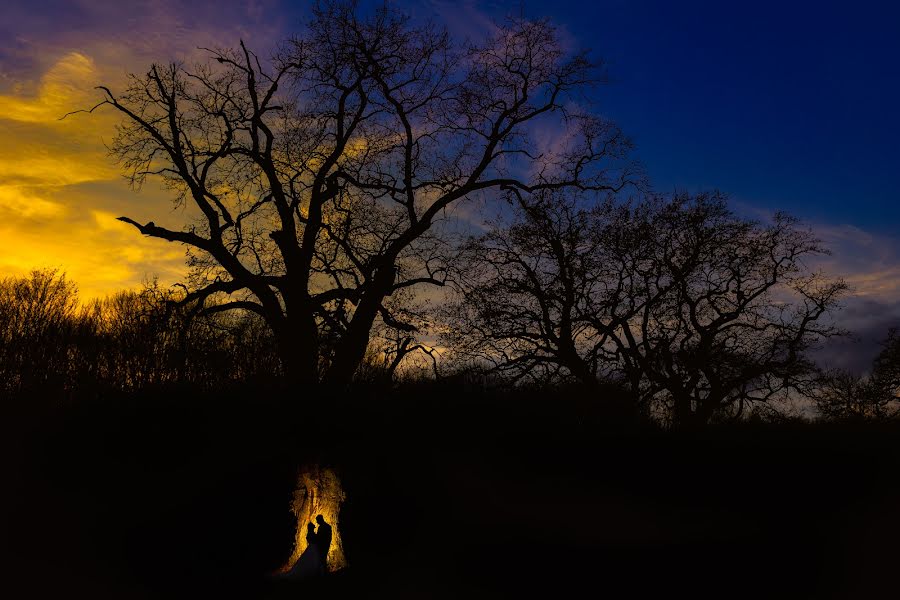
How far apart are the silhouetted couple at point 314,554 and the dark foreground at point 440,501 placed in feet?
1.11

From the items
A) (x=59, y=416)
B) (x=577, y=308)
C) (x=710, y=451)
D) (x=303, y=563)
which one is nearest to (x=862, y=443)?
(x=710, y=451)

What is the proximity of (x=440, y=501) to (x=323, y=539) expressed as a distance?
8.31 ft

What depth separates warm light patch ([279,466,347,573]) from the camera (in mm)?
13805

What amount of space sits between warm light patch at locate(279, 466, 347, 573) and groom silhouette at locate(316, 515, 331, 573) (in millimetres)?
81

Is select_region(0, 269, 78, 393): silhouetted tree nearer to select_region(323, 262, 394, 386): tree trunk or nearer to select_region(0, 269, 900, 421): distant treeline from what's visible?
select_region(0, 269, 900, 421): distant treeline

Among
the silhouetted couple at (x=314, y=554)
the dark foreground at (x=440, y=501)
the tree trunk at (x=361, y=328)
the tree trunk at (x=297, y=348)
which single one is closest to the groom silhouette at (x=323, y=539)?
the silhouetted couple at (x=314, y=554)

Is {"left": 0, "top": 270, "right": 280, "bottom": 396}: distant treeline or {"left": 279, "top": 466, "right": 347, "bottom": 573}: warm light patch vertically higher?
{"left": 0, "top": 270, "right": 280, "bottom": 396}: distant treeline

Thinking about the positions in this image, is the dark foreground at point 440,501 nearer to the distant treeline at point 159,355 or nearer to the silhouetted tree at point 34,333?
the distant treeline at point 159,355

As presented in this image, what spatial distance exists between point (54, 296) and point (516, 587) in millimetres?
33817

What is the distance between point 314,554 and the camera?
43.2ft

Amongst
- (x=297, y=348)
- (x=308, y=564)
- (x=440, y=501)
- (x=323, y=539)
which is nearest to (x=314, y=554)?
(x=308, y=564)

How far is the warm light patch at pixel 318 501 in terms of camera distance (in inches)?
543

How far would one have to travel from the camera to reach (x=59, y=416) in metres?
15.1

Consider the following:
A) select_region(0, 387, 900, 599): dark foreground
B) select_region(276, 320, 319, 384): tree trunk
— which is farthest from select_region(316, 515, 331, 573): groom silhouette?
select_region(276, 320, 319, 384): tree trunk
